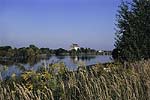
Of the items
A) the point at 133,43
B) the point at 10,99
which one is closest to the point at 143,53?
the point at 133,43

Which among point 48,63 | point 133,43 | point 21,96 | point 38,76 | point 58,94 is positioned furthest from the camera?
point 133,43

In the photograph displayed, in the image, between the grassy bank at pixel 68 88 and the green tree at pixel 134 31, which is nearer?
the grassy bank at pixel 68 88

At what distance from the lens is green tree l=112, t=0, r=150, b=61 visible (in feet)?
60.5

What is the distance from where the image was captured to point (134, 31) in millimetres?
18969

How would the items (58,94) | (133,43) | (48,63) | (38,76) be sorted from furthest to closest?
(133,43)
(48,63)
(38,76)
(58,94)

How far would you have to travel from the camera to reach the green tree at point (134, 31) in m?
18.5

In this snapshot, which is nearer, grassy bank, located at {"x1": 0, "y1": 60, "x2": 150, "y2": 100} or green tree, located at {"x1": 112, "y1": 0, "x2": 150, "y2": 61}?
grassy bank, located at {"x1": 0, "y1": 60, "x2": 150, "y2": 100}

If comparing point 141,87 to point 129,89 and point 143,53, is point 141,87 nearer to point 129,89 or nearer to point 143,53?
point 129,89

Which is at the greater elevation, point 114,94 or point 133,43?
point 133,43

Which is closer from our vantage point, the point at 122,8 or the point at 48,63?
the point at 48,63

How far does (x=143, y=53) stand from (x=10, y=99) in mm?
13447

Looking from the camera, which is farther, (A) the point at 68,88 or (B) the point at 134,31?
(B) the point at 134,31

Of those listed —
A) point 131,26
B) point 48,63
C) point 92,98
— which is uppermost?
point 131,26

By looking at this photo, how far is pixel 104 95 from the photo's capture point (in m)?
6.38
